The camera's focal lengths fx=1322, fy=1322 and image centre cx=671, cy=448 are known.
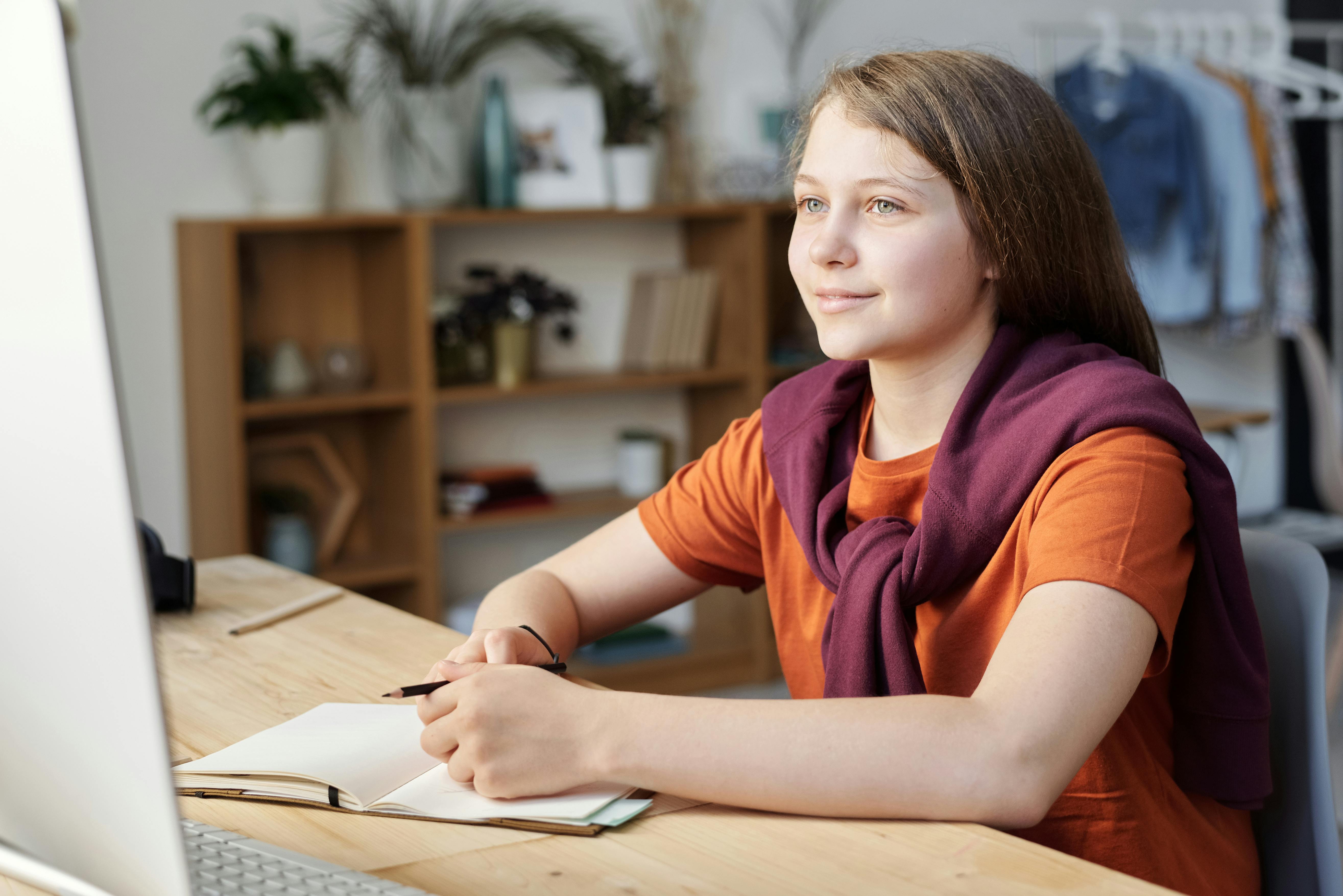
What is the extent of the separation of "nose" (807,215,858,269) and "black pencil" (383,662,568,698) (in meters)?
0.43

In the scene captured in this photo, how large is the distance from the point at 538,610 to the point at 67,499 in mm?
781

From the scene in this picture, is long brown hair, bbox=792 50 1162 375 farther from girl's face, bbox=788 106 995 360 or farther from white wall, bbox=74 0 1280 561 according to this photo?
white wall, bbox=74 0 1280 561

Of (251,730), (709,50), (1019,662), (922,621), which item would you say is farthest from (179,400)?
(1019,662)

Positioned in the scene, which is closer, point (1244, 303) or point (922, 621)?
point (922, 621)

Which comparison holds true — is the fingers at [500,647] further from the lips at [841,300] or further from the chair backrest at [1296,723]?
the chair backrest at [1296,723]

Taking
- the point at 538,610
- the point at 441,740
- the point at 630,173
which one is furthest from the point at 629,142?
the point at 441,740

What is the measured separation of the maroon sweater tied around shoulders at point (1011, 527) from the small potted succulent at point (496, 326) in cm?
224

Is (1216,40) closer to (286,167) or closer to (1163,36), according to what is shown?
(1163,36)

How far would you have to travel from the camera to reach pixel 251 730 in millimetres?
1121

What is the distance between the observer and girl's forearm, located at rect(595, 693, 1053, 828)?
0.87 meters

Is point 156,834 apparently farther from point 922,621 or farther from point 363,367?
point 363,367

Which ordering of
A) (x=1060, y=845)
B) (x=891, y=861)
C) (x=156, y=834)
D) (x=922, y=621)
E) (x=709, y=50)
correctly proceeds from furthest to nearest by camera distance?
1. (x=709, y=50)
2. (x=922, y=621)
3. (x=1060, y=845)
4. (x=891, y=861)
5. (x=156, y=834)

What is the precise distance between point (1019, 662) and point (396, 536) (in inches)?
106

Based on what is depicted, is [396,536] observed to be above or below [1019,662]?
below
